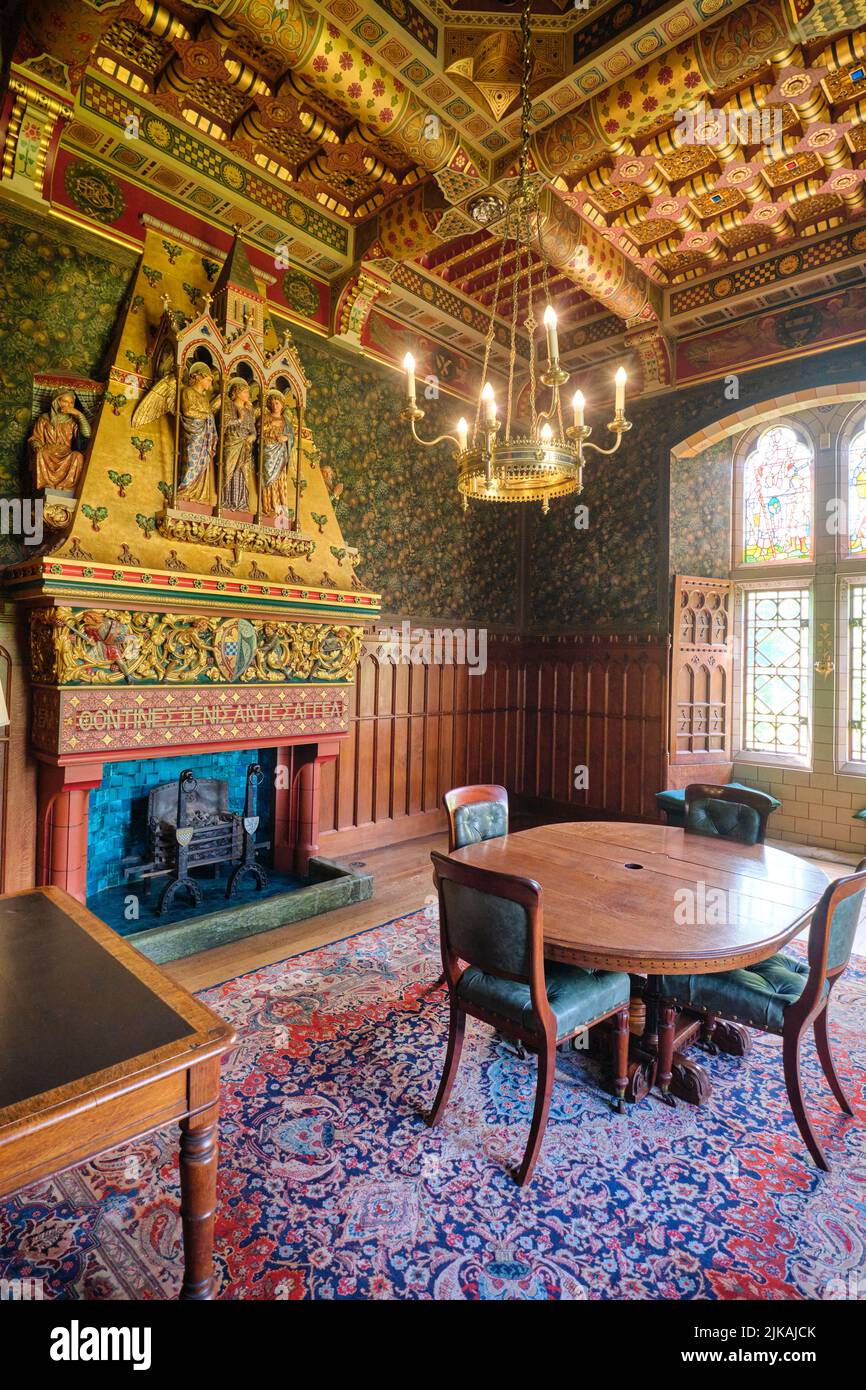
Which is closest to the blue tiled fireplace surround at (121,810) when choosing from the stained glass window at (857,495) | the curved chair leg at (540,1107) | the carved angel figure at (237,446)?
the carved angel figure at (237,446)

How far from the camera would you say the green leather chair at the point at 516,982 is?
2.26 meters

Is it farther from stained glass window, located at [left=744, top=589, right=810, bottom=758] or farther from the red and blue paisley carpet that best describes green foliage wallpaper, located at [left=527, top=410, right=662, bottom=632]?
the red and blue paisley carpet

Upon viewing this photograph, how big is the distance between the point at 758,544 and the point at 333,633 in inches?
208

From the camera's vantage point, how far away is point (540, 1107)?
2.28 m

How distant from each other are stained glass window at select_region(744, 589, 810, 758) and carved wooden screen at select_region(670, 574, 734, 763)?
0.39 meters

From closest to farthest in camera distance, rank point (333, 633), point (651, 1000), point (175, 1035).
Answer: point (175, 1035), point (651, 1000), point (333, 633)

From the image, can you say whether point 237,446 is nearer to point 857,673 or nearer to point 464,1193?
point 464,1193

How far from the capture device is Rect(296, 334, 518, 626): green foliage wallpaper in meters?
5.93

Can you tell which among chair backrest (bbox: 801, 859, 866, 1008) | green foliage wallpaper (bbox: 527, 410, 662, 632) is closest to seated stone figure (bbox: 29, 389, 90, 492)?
chair backrest (bbox: 801, 859, 866, 1008)

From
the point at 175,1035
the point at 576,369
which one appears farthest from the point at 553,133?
the point at 175,1035

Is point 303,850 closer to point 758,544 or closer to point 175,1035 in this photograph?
point 175,1035

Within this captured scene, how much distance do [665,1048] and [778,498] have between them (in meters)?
6.63
